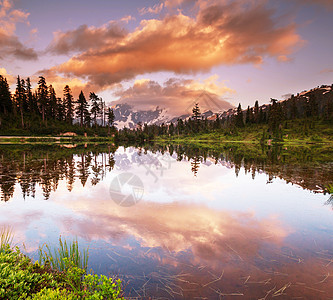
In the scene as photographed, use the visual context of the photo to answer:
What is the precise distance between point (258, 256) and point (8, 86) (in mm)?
122257

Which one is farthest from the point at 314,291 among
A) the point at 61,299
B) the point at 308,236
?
the point at 61,299

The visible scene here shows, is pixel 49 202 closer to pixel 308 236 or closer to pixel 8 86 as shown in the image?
pixel 308 236

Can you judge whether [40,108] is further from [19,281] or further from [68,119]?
[19,281]

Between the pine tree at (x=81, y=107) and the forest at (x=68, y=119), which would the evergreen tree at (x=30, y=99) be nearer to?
the forest at (x=68, y=119)

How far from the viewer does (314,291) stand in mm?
5234

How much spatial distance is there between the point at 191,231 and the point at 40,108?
113 m

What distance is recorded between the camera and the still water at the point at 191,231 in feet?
18.3

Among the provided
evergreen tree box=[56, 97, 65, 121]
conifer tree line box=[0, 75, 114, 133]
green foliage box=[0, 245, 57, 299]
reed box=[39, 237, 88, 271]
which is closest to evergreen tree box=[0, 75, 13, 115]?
conifer tree line box=[0, 75, 114, 133]

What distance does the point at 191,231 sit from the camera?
8.71 metres

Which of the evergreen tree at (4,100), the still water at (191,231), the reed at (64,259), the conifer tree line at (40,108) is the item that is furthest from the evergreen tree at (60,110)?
the reed at (64,259)

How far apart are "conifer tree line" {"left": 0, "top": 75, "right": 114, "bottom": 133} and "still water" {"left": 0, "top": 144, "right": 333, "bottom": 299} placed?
78843 millimetres

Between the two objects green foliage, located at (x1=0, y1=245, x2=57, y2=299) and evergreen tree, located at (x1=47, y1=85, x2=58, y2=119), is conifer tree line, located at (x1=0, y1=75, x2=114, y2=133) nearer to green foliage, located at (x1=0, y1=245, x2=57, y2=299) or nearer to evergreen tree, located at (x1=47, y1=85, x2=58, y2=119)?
evergreen tree, located at (x1=47, y1=85, x2=58, y2=119)

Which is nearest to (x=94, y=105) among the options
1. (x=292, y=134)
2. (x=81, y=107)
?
(x=81, y=107)

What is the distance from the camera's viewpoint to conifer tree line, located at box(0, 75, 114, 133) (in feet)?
272
